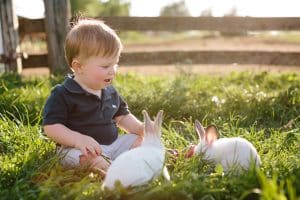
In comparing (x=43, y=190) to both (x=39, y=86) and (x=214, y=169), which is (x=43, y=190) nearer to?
(x=214, y=169)

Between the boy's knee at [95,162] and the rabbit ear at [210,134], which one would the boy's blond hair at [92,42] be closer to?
the boy's knee at [95,162]

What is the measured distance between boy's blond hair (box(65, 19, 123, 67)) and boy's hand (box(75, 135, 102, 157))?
492mm

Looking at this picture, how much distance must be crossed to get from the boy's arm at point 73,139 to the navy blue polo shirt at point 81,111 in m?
0.05

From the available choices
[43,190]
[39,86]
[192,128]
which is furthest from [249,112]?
[43,190]

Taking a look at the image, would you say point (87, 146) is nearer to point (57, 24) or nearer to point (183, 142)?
point (183, 142)

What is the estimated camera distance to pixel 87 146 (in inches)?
120

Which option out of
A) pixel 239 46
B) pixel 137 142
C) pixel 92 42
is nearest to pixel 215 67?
pixel 239 46

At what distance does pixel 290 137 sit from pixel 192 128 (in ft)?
2.34

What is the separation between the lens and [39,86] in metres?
5.73

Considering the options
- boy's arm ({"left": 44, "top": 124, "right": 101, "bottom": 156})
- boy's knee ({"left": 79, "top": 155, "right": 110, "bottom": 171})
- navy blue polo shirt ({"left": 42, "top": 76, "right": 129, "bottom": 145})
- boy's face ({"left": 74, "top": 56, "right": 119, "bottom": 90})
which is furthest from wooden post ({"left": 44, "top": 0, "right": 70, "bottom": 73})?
boy's knee ({"left": 79, "top": 155, "right": 110, "bottom": 171})

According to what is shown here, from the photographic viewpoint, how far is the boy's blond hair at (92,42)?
10.4 feet

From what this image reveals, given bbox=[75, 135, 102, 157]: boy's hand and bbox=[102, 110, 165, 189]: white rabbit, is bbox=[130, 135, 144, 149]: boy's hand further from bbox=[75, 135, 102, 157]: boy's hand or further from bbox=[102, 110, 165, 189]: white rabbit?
bbox=[102, 110, 165, 189]: white rabbit

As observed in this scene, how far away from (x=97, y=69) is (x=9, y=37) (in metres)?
3.94

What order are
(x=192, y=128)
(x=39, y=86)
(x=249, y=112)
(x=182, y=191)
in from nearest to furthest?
(x=182, y=191), (x=192, y=128), (x=249, y=112), (x=39, y=86)
